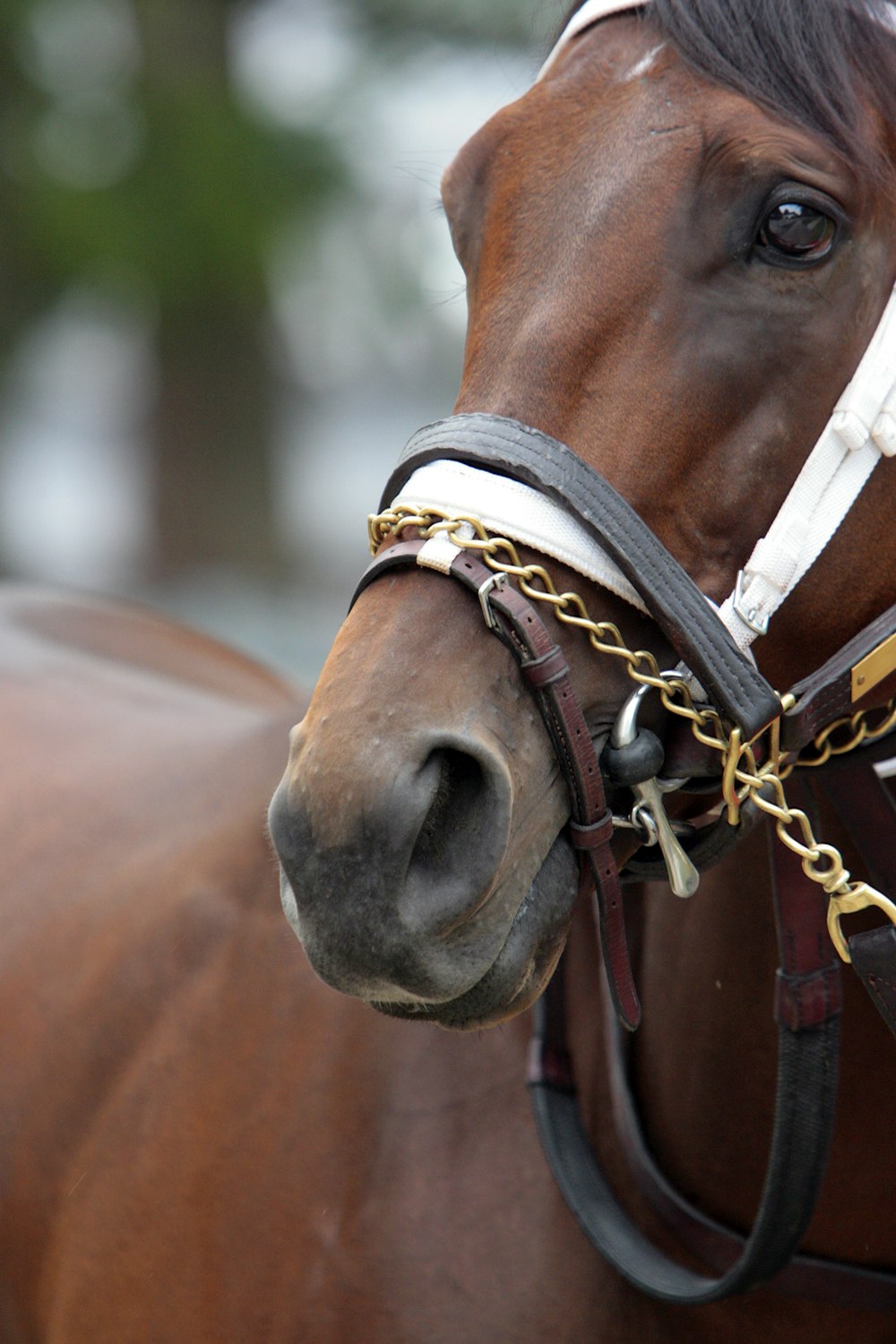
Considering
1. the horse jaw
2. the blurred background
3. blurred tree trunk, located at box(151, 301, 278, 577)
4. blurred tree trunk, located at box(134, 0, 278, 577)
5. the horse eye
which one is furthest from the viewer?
blurred tree trunk, located at box(151, 301, 278, 577)

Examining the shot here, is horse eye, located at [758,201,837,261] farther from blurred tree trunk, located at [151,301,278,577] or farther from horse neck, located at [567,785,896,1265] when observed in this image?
blurred tree trunk, located at [151,301,278,577]

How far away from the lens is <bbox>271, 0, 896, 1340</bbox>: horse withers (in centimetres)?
134

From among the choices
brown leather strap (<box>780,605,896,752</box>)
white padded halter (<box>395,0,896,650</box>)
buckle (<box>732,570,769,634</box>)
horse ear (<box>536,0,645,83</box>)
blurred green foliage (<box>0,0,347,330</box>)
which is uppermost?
blurred green foliage (<box>0,0,347,330</box>)

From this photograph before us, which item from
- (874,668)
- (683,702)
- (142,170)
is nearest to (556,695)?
(683,702)

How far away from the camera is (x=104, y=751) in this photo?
10.2 feet

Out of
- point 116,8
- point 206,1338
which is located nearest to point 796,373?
point 206,1338

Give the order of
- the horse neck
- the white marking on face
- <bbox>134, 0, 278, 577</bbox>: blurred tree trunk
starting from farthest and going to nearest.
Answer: <bbox>134, 0, 278, 577</bbox>: blurred tree trunk → the horse neck → the white marking on face

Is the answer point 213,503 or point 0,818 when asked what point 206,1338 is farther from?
point 213,503

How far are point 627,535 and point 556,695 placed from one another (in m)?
0.18

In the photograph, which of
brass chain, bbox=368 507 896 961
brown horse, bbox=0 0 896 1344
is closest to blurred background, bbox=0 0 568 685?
brown horse, bbox=0 0 896 1344

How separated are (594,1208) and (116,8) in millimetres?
12390

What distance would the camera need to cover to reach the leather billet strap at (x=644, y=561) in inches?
55.0

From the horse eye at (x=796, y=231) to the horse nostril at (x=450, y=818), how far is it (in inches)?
25.3

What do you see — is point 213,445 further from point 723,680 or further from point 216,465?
point 723,680
